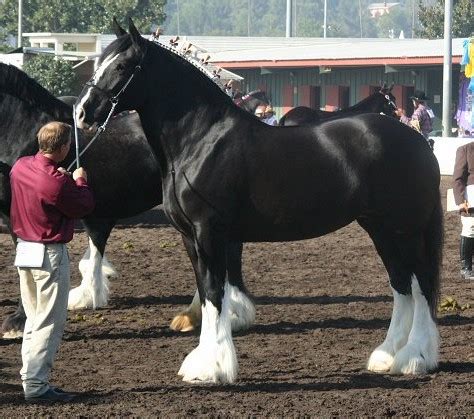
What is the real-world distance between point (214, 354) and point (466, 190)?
548 cm

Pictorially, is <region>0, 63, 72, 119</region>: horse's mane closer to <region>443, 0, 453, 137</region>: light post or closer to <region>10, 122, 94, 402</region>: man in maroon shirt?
<region>10, 122, 94, 402</region>: man in maroon shirt

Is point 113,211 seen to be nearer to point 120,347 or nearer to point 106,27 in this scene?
point 120,347

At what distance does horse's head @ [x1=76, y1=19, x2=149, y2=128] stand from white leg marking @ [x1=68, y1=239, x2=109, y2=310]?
10.8ft

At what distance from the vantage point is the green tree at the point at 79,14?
67.1 metres

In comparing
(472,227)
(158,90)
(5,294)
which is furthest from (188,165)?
(472,227)

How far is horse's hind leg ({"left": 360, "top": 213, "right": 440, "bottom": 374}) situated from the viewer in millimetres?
8117

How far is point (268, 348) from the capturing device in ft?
29.9

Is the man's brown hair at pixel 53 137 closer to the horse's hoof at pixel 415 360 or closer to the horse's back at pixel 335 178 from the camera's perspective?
the horse's back at pixel 335 178

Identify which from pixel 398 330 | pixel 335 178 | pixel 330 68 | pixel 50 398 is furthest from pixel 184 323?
pixel 330 68

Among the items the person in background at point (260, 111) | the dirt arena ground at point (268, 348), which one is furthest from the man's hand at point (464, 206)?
the person in background at point (260, 111)

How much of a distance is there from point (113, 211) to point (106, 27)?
186 feet

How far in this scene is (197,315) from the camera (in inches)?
388

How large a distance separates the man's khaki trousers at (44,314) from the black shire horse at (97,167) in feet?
7.47

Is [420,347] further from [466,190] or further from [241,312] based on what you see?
[466,190]
